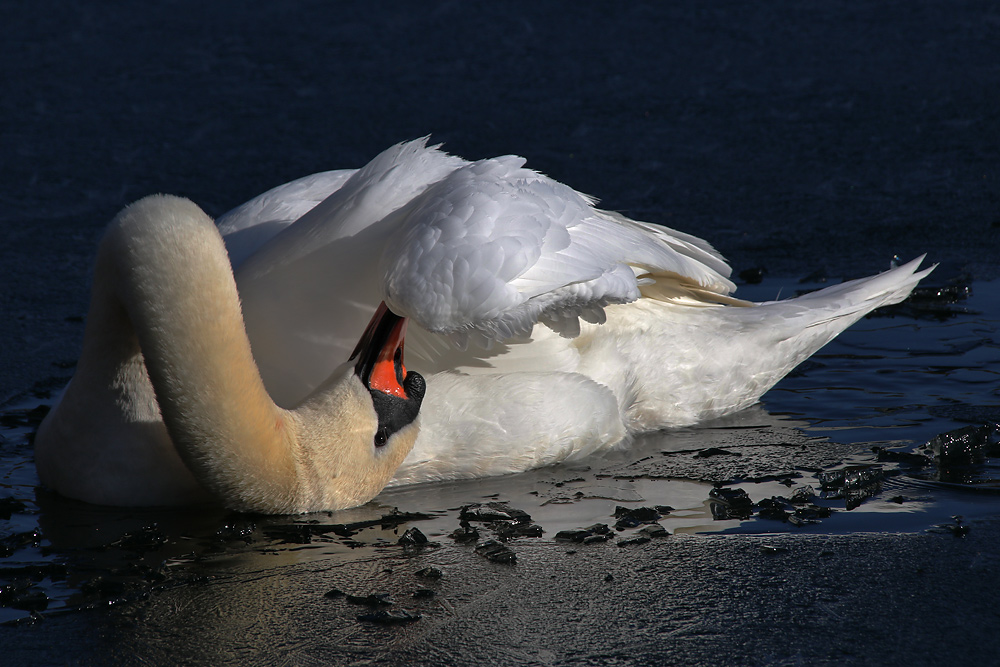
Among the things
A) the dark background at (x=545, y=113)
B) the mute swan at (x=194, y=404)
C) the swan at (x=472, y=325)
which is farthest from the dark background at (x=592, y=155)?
the swan at (x=472, y=325)

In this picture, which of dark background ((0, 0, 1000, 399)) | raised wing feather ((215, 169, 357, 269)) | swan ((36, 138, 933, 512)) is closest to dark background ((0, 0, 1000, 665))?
dark background ((0, 0, 1000, 399))

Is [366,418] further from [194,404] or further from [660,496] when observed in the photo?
[660,496]

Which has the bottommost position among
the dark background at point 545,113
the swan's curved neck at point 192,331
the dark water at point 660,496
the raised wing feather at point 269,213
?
the dark water at point 660,496

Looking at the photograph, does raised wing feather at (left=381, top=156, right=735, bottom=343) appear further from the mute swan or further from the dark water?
the dark water

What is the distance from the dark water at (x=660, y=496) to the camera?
3.77 meters

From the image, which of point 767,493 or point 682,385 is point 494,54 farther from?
point 767,493

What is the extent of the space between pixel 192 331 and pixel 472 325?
92 centimetres

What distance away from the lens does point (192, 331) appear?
11.7ft

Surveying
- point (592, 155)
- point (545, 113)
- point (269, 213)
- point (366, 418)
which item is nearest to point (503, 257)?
point (366, 418)

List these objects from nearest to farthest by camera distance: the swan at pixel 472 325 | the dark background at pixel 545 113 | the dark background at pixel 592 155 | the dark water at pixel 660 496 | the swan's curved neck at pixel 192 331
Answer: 1. the dark background at pixel 592 155
2. the swan's curved neck at pixel 192 331
3. the dark water at pixel 660 496
4. the swan at pixel 472 325
5. the dark background at pixel 545 113

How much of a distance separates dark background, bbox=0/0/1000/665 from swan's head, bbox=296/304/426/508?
17.9 inches

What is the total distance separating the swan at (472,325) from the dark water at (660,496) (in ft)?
0.37

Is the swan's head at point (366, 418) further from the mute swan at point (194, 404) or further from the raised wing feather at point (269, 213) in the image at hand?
the raised wing feather at point (269, 213)

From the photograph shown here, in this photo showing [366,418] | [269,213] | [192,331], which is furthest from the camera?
[269,213]
